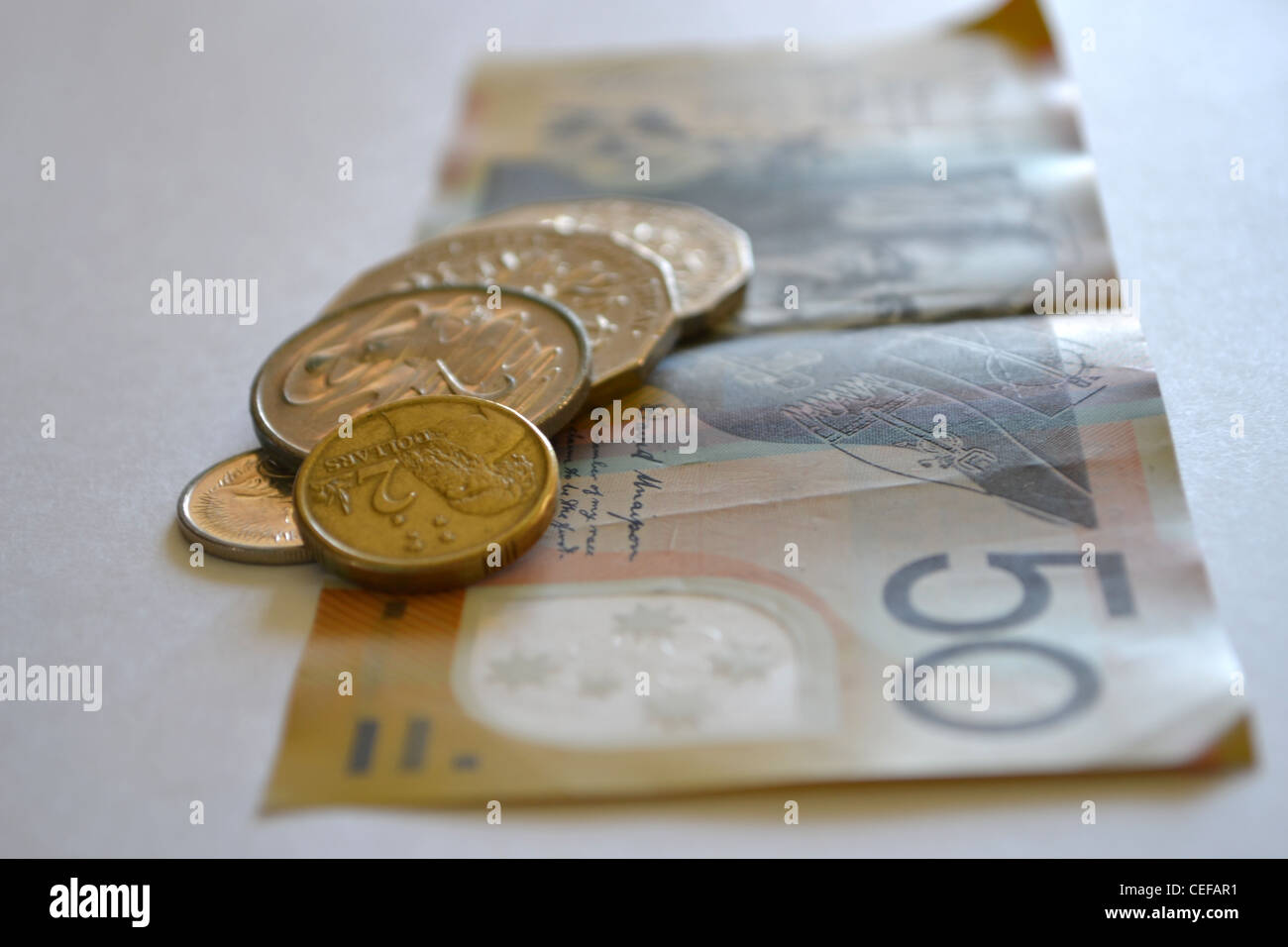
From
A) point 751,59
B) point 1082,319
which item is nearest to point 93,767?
point 1082,319

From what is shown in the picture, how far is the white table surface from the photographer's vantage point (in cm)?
104

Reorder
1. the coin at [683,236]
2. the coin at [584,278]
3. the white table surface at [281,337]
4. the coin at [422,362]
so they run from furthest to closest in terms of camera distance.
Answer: the coin at [683,236] → the coin at [584,278] → the coin at [422,362] → the white table surface at [281,337]

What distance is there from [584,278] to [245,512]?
58cm

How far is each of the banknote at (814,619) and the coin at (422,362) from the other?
9 cm

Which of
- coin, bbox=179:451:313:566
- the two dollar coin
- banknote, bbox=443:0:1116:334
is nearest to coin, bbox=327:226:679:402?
the two dollar coin

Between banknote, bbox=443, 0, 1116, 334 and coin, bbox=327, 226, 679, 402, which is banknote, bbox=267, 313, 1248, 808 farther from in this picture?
banknote, bbox=443, 0, 1116, 334

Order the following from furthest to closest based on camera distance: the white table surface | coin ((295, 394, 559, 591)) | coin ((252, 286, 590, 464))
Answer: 1. coin ((252, 286, 590, 464))
2. coin ((295, 394, 559, 591))
3. the white table surface

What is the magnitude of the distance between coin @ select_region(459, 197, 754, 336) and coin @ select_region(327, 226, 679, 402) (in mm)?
45

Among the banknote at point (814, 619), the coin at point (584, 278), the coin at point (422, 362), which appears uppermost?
the coin at point (584, 278)

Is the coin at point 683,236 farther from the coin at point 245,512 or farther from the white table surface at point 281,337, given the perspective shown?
the coin at point 245,512

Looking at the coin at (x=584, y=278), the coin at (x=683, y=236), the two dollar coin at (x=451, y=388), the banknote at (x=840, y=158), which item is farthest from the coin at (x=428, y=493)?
the banknote at (x=840, y=158)

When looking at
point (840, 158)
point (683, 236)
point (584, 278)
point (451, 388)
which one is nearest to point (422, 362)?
point (451, 388)

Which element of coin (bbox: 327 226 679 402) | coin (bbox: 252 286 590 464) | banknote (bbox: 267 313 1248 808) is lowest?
banknote (bbox: 267 313 1248 808)

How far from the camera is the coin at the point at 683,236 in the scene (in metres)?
1.74
